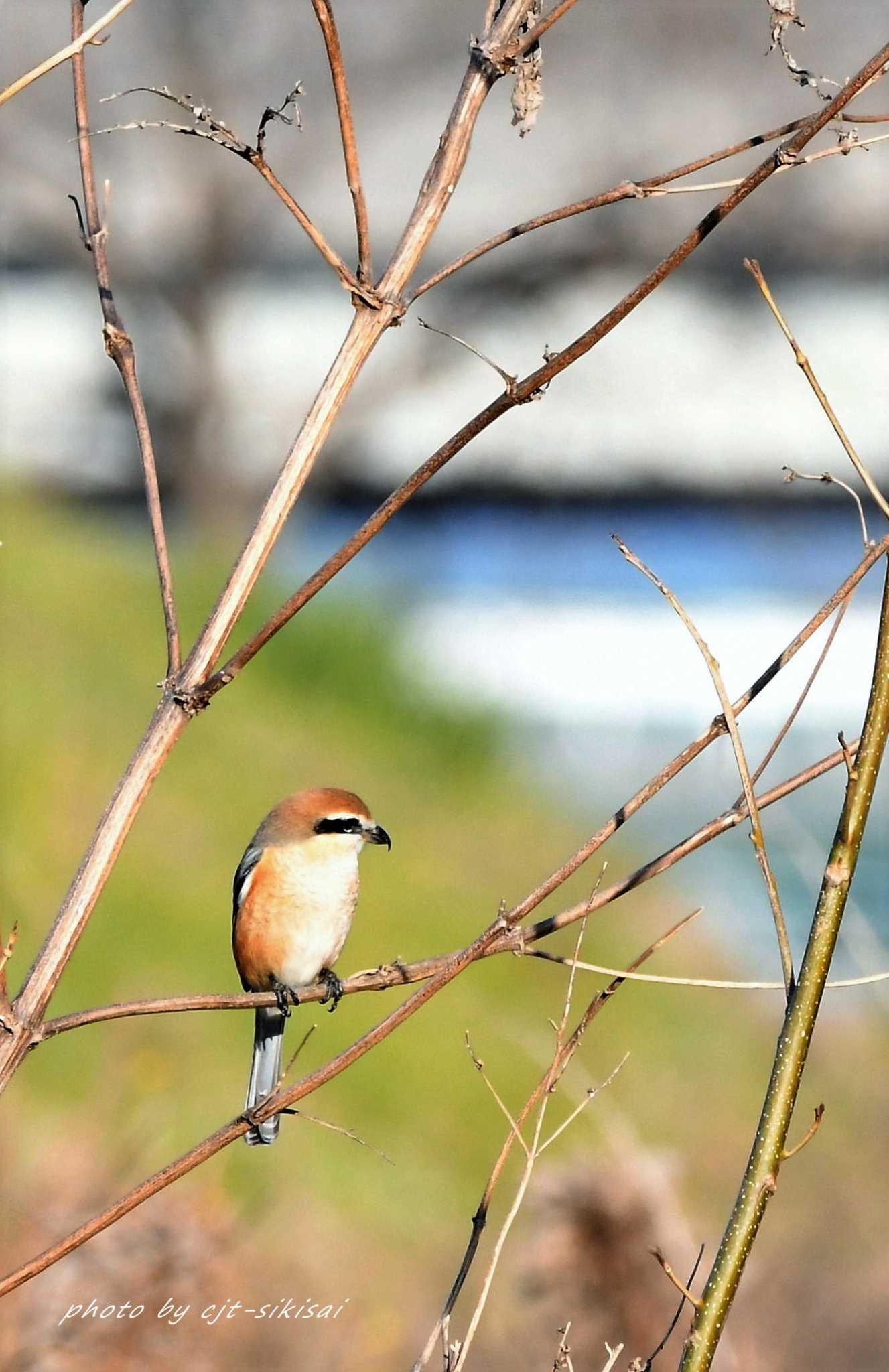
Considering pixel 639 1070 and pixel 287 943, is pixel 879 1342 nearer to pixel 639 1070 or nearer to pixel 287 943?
pixel 639 1070

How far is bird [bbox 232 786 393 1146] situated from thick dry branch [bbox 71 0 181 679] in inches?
46.2

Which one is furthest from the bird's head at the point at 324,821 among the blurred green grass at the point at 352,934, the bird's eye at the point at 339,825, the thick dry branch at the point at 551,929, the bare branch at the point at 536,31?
the bare branch at the point at 536,31

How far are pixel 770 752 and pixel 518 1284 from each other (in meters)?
1.54

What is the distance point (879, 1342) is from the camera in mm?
2611

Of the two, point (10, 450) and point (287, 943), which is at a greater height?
point (10, 450)

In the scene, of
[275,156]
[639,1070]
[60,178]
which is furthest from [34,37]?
[639,1070]

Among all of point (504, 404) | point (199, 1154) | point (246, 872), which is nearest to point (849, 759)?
point (504, 404)

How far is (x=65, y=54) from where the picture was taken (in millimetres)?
835

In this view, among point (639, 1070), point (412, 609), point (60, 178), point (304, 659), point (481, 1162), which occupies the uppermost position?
point (60, 178)

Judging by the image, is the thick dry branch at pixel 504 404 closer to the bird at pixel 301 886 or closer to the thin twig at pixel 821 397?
the thin twig at pixel 821 397

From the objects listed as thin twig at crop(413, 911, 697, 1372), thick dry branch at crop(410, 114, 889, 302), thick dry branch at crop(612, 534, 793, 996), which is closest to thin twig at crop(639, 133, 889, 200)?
thick dry branch at crop(410, 114, 889, 302)

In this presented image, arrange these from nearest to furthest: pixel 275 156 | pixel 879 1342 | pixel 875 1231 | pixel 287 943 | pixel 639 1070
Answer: pixel 287 943 → pixel 879 1342 → pixel 875 1231 → pixel 639 1070 → pixel 275 156

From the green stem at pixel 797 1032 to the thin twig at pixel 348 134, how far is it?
367mm

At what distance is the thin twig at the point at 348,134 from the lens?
80cm
